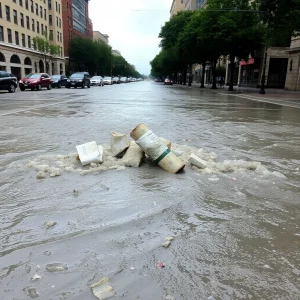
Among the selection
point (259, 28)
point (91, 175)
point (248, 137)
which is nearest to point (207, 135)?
Result: point (248, 137)

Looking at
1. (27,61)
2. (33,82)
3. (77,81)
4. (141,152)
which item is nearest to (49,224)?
(141,152)

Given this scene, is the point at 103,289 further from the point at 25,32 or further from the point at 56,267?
the point at 25,32

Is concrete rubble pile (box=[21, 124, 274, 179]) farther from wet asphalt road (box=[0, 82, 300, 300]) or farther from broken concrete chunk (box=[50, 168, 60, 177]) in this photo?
wet asphalt road (box=[0, 82, 300, 300])

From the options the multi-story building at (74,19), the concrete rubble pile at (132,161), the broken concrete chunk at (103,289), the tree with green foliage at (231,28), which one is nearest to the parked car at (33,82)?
the tree with green foliage at (231,28)

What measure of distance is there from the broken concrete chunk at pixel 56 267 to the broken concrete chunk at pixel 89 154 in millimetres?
2727

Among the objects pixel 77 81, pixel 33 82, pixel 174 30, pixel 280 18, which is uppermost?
pixel 174 30

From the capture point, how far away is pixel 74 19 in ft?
308

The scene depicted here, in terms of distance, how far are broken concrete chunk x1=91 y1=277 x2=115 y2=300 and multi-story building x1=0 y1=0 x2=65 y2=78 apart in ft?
171

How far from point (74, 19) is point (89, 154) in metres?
98.2

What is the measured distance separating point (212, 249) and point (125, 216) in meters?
1.03

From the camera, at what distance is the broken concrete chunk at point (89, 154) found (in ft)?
17.2

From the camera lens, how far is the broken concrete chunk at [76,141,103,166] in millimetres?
5237

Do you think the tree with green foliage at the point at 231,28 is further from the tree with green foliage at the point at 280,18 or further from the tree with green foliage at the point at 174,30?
the tree with green foliage at the point at 174,30

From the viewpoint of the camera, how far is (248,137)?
27.1 ft
